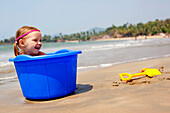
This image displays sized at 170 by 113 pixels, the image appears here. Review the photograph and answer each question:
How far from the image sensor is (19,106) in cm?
238

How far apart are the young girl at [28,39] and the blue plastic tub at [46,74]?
0.81 ft

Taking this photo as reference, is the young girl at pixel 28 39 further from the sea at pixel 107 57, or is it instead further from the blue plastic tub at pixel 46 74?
the sea at pixel 107 57

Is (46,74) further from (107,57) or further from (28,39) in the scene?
(107,57)

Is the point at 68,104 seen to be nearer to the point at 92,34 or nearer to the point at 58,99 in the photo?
the point at 58,99

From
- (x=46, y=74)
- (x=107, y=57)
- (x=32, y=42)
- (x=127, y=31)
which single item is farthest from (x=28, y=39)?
(x=127, y=31)

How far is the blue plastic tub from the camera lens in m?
2.29

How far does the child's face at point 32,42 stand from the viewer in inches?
98.1

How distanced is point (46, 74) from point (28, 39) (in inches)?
22.2

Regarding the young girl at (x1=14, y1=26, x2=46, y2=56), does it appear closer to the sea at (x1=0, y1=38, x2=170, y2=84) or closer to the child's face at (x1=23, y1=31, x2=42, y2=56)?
the child's face at (x1=23, y1=31, x2=42, y2=56)

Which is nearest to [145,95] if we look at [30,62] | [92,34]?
[30,62]

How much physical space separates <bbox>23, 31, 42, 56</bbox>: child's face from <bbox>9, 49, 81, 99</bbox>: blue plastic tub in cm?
25

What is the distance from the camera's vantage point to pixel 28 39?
2492 millimetres

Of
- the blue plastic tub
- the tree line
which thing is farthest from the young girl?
the tree line

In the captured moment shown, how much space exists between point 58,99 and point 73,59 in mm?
595
